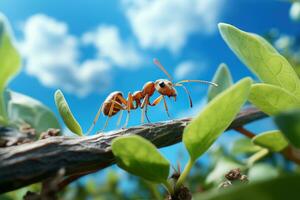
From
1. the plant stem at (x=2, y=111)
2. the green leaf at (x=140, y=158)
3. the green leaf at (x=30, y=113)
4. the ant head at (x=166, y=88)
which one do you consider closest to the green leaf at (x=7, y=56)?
the plant stem at (x=2, y=111)

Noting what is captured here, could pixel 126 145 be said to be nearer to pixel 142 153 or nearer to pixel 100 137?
pixel 142 153

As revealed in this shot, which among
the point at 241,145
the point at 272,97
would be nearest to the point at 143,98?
the point at 241,145

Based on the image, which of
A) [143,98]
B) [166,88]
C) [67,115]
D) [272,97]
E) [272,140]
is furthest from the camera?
[143,98]

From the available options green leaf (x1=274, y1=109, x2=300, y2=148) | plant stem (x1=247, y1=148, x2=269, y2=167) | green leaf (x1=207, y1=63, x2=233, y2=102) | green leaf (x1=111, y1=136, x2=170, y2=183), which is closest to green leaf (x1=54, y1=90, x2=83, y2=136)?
green leaf (x1=111, y1=136, x2=170, y2=183)

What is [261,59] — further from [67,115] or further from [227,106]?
[67,115]

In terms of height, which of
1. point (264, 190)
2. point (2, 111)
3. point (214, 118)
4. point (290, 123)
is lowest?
point (264, 190)

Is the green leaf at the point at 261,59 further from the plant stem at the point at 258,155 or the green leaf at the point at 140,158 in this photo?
the plant stem at the point at 258,155

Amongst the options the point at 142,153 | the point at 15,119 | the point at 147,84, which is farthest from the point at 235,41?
the point at 147,84
